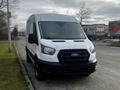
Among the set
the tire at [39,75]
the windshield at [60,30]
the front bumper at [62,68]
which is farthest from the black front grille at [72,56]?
the windshield at [60,30]

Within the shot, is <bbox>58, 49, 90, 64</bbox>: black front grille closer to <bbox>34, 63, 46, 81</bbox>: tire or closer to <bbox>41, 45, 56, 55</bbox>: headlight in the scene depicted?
<bbox>41, 45, 56, 55</bbox>: headlight

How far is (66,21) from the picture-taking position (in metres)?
10.1

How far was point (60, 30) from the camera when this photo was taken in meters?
9.63

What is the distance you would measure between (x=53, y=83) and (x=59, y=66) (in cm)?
89

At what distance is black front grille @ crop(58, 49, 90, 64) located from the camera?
8.26 metres

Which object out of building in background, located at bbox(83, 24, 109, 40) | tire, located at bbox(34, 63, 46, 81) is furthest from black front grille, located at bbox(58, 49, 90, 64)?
building in background, located at bbox(83, 24, 109, 40)

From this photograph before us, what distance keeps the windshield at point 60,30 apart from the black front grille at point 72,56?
→ 3.66ft

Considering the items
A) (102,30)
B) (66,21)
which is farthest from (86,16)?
(66,21)

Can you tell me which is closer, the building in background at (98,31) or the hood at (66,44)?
the hood at (66,44)

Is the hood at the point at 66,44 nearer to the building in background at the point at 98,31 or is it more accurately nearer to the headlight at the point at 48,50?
the headlight at the point at 48,50

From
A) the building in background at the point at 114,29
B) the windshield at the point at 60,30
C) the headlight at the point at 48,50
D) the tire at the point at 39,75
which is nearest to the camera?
the headlight at the point at 48,50

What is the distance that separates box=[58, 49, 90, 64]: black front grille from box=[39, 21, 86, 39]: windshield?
3.66ft

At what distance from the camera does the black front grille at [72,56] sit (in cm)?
826

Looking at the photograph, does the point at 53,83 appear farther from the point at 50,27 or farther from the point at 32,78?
the point at 50,27
